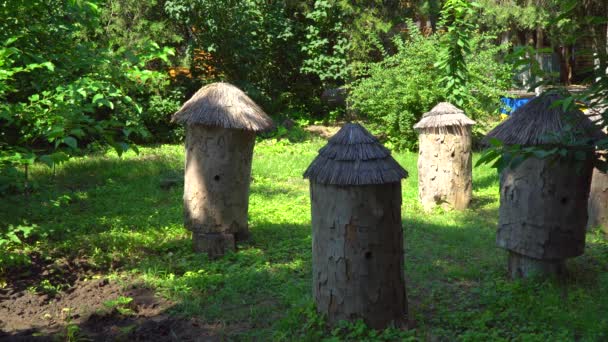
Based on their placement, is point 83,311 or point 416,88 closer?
point 83,311

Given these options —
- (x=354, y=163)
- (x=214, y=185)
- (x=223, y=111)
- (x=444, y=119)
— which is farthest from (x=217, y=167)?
(x=444, y=119)

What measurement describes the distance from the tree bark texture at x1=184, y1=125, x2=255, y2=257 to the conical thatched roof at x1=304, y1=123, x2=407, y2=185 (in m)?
2.44

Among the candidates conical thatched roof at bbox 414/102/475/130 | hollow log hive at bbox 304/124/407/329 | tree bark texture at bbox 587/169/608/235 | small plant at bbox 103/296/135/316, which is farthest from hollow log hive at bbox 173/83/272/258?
tree bark texture at bbox 587/169/608/235

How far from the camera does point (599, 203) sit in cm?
843

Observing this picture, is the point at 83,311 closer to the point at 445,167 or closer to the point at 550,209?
the point at 550,209

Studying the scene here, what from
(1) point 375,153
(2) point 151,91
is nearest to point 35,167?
(2) point 151,91

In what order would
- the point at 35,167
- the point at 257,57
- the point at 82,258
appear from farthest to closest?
the point at 257,57 → the point at 35,167 → the point at 82,258

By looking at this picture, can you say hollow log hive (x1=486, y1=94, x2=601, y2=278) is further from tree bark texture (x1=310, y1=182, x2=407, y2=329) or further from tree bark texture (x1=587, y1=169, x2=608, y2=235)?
tree bark texture (x1=587, y1=169, x2=608, y2=235)

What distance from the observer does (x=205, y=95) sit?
748cm

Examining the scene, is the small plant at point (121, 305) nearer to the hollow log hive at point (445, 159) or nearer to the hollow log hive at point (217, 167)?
the hollow log hive at point (217, 167)

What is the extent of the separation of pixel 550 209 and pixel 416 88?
29.3ft

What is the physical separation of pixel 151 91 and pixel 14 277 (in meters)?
10.4

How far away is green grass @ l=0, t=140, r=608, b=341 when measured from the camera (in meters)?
5.23

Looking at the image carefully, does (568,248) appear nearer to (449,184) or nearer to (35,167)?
(449,184)
